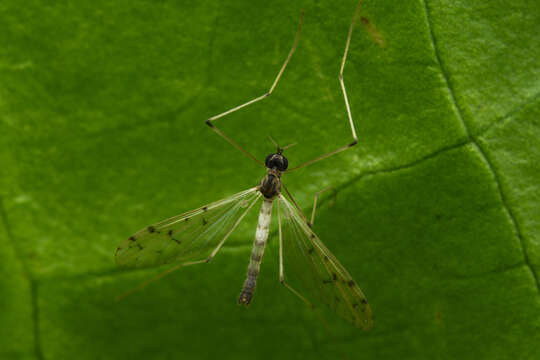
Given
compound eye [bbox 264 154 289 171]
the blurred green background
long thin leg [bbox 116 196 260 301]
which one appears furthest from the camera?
long thin leg [bbox 116 196 260 301]

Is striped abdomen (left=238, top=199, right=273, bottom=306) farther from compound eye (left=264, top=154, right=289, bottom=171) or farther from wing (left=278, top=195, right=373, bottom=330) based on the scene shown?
compound eye (left=264, top=154, right=289, bottom=171)

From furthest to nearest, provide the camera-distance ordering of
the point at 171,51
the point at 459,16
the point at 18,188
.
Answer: the point at 18,188, the point at 171,51, the point at 459,16

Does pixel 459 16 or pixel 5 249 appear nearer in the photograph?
pixel 459 16

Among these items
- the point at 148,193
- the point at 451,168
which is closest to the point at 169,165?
the point at 148,193

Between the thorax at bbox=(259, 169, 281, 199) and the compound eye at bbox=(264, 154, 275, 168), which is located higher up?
the compound eye at bbox=(264, 154, 275, 168)

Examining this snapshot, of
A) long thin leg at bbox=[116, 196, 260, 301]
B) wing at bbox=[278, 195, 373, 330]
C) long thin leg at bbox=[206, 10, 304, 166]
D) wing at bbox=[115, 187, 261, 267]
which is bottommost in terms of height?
wing at bbox=[278, 195, 373, 330]

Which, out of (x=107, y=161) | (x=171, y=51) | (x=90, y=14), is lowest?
(x=107, y=161)

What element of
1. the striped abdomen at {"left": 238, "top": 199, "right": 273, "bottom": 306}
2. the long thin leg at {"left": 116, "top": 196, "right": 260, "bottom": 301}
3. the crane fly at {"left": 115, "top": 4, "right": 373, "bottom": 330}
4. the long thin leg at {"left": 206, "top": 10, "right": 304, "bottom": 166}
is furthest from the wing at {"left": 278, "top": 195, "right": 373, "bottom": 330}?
the long thin leg at {"left": 206, "top": 10, "right": 304, "bottom": 166}

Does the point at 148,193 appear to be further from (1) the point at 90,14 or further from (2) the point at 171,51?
(1) the point at 90,14

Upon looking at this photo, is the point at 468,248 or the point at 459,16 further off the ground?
the point at 459,16

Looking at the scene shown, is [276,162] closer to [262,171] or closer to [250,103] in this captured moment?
[262,171]
